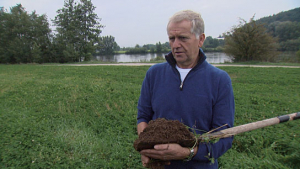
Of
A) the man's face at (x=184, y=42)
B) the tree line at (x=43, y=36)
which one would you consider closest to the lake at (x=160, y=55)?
the tree line at (x=43, y=36)

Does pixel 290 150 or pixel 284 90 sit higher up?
pixel 284 90

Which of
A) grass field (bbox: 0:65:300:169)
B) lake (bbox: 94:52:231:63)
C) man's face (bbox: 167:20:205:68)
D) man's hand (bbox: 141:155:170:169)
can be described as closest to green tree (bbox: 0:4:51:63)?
lake (bbox: 94:52:231:63)

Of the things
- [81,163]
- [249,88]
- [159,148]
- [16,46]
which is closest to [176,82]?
[159,148]

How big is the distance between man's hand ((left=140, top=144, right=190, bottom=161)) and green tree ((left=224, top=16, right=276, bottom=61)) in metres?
27.1

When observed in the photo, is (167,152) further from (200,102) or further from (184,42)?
(184,42)

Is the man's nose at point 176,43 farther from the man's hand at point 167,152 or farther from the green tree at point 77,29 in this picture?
the green tree at point 77,29

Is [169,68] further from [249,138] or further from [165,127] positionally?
[249,138]

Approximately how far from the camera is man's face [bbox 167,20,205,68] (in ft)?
5.52

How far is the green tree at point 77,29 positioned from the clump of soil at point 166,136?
3594 centimetres

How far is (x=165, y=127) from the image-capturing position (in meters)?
1.53

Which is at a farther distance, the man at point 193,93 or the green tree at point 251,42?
the green tree at point 251,42

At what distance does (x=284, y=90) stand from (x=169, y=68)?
9083 millimetres

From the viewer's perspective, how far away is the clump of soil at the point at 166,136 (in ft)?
4.85

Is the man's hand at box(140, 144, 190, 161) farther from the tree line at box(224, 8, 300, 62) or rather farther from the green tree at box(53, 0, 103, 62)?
the green tree at box(53, 0, 103, 62)
